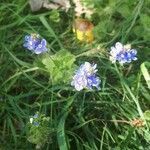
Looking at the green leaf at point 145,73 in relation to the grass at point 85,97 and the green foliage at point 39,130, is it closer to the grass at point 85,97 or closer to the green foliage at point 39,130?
the grass at point 85,97

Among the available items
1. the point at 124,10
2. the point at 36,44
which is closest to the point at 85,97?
the point at 36,44

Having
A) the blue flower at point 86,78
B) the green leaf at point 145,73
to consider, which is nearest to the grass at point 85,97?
the green leaf at point 145,73

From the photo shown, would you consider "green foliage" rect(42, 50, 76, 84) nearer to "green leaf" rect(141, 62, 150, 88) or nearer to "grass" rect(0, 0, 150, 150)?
"grass" rect(0, 0, 150, 150)

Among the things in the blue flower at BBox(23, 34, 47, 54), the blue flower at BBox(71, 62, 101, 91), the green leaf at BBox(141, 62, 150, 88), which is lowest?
the green leaf at BBox(141, 62, 150, 88)

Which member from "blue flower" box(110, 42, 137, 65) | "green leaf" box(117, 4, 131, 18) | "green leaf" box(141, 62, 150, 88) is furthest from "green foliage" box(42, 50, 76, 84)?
"green leaf" box(117, 4, 131, 18)

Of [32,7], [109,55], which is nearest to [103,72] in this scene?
[109,55]

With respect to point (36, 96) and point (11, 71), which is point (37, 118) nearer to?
point (36, 96)
